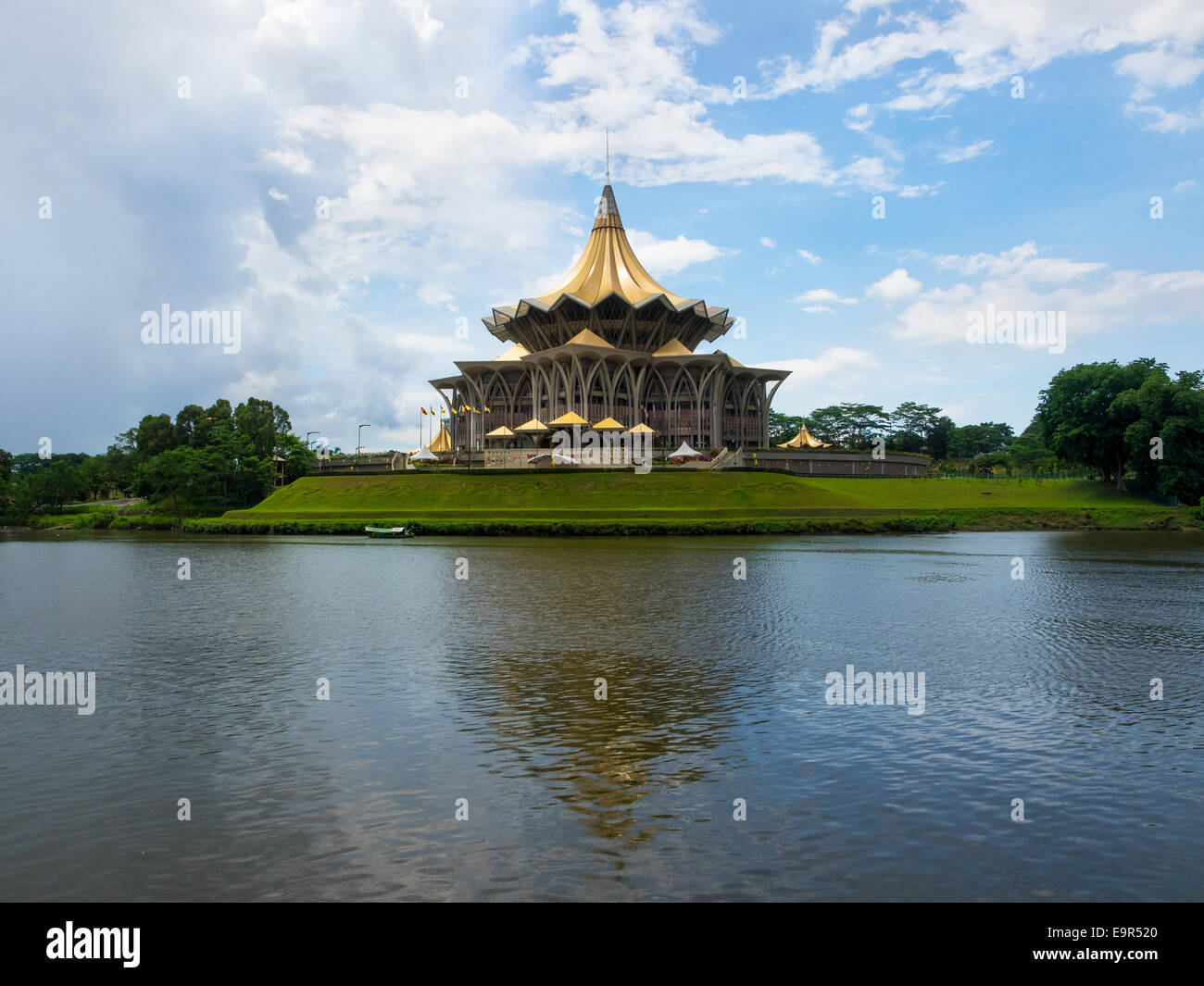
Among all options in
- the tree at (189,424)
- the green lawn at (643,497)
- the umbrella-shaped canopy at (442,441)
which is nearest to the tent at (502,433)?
the green lawn at (643,497)

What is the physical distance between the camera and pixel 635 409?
294 ft

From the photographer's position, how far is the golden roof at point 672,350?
294 feet

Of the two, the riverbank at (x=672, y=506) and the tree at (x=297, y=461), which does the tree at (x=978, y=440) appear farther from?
the tree at (x=297, y=461)

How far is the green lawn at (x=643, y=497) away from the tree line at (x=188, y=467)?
36.8 feet

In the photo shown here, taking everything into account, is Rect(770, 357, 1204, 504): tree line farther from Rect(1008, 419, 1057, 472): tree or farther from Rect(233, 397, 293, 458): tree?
Rect(233, 397, 293, 458): tree

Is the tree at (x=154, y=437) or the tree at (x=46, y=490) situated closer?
the tree at (x=46, y=490)

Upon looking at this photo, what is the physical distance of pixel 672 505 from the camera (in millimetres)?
59031

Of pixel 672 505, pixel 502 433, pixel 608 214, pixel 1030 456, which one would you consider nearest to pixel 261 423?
pixel 502 433

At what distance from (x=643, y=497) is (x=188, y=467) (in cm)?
4238

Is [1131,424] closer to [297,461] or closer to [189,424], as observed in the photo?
[297,461]

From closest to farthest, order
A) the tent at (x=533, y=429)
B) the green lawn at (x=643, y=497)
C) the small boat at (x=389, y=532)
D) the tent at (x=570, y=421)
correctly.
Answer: the small boat at (x=389, y=532), the green lawn at (x=643, y=497), the tent at (x=533, y=429), the tent at (x=570, y=421)
